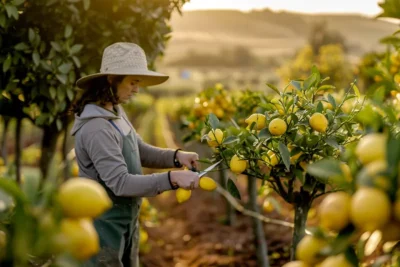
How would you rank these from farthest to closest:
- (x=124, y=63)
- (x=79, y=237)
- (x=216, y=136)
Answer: (x=124, y=63) → (x=216, y=136) → (x=79, y=237)

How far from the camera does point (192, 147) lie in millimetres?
9508

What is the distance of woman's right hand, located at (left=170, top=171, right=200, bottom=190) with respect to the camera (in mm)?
2068

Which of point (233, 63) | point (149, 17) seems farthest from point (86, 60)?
point (233, 63)

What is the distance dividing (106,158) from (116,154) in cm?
4

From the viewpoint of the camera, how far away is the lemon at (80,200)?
0.94 m

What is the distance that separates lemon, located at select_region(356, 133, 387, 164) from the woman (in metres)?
1.11

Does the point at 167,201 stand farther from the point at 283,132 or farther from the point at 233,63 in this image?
the point at 233,63

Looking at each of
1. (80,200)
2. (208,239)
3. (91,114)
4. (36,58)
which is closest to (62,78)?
(36,58)

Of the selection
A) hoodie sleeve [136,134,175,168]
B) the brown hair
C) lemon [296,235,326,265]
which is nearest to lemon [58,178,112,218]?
lemon [296,235,326,265]

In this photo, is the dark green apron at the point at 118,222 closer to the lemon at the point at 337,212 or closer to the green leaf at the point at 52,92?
the green leaf at the point at 52,92

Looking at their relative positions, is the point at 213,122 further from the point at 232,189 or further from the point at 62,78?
the point at 62,78

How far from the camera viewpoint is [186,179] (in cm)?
208

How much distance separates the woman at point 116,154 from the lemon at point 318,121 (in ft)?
1.64

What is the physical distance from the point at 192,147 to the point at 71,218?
8.55m
